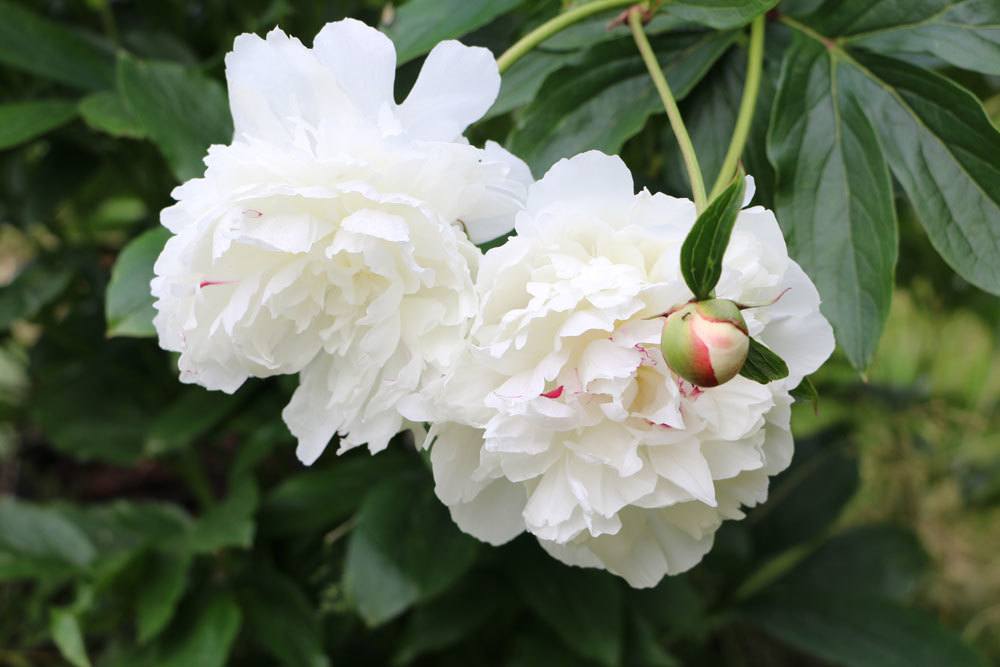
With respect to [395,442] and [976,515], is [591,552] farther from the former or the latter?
[976,515]

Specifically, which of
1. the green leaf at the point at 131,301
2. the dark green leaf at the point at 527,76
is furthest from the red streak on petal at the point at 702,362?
the green leaf at the point at 131,301

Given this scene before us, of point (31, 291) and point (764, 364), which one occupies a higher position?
point (764, 364)

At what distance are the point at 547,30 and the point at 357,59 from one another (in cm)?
10

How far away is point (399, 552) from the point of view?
Result: 2.49 feet

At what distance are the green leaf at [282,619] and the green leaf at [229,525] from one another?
53 mm

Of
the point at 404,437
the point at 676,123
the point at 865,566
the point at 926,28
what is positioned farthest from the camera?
the point at 865,566

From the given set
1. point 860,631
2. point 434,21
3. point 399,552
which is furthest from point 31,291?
point 860,631

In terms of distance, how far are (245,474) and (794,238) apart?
597mm

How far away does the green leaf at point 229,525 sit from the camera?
0.81 metres

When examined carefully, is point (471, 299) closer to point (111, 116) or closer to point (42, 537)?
point (111, 116)

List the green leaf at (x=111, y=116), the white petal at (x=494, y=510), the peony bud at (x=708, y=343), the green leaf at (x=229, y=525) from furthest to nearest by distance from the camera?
the green leaf at (x=229, y=525) < the green leaf at (x=111, y=116) < the white petal at (x=494, y=510) < the peony bud at (x=708, y=343)

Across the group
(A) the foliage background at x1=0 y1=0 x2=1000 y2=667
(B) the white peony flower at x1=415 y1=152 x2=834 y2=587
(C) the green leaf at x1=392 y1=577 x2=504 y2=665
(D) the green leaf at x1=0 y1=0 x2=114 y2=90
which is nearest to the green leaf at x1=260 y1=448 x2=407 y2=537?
(A) the foliage background at x1=0 y1=0 x2=1000 y2=667

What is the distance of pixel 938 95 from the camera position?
499 millimetres

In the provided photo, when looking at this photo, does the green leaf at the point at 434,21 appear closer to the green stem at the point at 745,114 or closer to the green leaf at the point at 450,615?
the green stem at the point at 745,114
